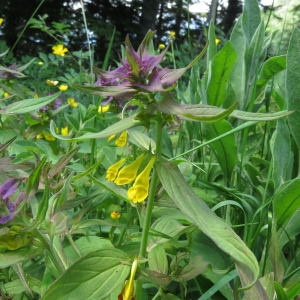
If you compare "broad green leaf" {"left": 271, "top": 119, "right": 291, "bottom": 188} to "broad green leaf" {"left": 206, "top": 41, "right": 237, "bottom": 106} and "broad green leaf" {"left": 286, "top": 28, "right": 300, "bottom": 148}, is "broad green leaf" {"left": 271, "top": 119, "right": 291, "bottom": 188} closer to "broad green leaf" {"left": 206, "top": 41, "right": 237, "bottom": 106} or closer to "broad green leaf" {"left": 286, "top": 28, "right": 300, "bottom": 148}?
"broad green leaf" {"left": 286, "top": 28, "right": 300, "bottom": 148}

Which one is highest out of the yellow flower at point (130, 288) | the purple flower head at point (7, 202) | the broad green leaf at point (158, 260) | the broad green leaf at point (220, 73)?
the broad green leaf at point (220, 73)

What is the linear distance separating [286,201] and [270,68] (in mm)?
410

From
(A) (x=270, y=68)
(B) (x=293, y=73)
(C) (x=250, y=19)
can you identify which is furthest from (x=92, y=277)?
(C) (x=250, y=19)

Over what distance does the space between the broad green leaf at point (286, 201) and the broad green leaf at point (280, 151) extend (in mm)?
71

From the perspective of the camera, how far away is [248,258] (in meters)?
0.36

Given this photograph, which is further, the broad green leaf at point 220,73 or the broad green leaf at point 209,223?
the broad green leaf at point 220,73

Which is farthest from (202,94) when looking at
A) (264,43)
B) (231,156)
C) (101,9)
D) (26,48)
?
(101,9)

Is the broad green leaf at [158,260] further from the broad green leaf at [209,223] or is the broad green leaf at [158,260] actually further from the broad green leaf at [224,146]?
the broad green leaf at [224,146]

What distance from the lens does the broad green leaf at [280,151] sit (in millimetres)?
678

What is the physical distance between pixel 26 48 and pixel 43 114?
5.67 metres

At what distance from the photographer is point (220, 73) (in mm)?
804

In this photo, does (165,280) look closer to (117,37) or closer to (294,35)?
(294,35)

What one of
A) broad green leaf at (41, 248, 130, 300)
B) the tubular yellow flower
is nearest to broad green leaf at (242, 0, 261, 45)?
the tubular yellow flower

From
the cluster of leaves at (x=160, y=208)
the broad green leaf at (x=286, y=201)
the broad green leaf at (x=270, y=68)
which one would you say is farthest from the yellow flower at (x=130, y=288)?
the broad green leaf at (x=270, y=68)
